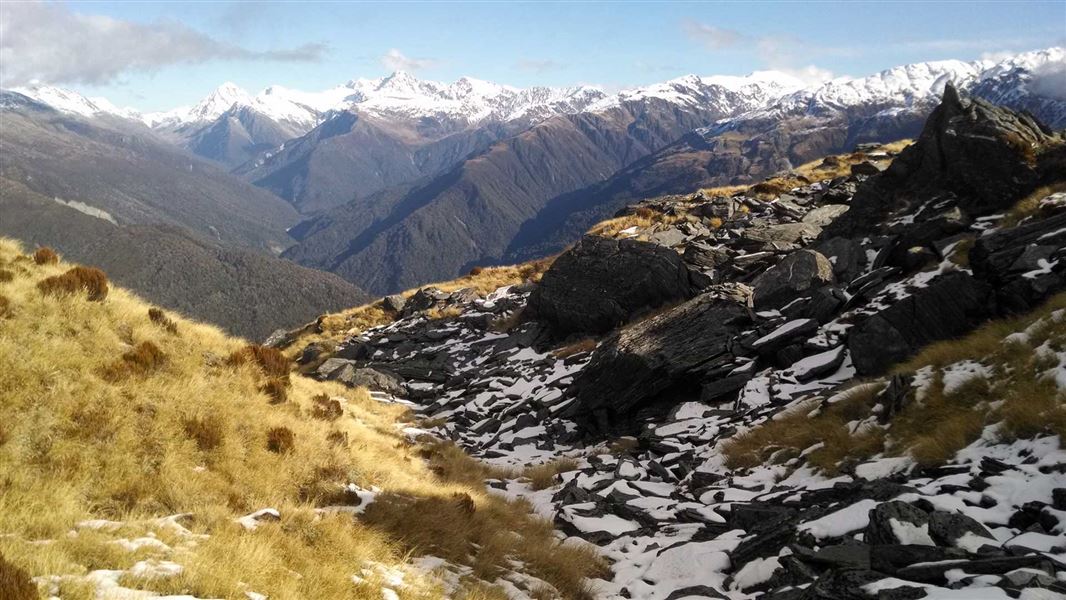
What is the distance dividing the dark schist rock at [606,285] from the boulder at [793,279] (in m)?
4.46

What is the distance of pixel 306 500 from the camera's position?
10.9m

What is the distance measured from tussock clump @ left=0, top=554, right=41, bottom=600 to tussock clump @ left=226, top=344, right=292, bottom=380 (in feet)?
29.0

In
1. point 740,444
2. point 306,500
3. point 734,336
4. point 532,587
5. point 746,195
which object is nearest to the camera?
point 532,587

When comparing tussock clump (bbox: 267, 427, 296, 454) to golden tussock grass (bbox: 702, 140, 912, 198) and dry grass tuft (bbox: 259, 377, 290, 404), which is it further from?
golden tussock grass (bbox: 702, 140, 912, 198)

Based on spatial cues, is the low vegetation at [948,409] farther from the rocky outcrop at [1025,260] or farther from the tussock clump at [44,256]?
the tussock clump at [44,256]

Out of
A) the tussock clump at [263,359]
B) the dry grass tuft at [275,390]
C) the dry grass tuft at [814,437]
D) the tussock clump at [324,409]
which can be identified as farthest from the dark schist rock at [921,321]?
the tussock clump at [263,359]

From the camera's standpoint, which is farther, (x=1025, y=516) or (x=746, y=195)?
(x=746, y=195)

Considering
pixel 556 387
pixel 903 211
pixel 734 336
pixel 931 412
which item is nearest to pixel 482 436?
pixel 556 387

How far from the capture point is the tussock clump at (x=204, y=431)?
11070 mm

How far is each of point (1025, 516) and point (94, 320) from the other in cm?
1745

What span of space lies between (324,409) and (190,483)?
18.8ft

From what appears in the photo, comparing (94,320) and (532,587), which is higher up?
(94,320)

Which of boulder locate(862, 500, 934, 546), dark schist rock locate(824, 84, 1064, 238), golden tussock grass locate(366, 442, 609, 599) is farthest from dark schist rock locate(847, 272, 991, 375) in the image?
golden tussock grass locate(366, 442, 609, 599)

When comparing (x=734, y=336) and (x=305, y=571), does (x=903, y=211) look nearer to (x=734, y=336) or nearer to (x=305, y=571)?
(x=734, y=336)
